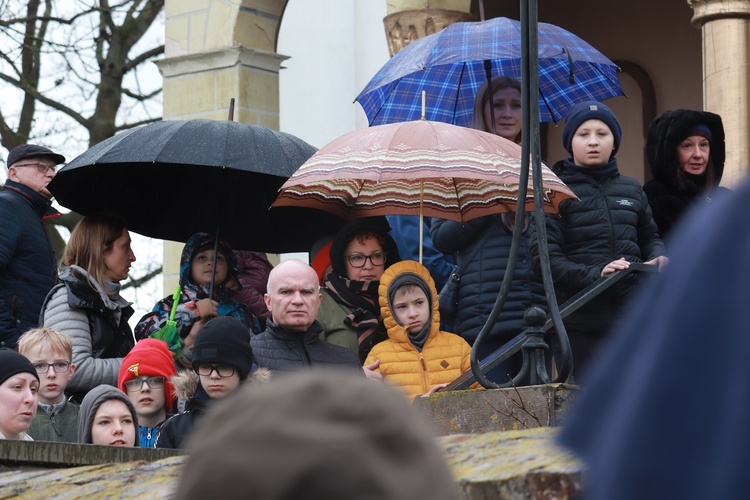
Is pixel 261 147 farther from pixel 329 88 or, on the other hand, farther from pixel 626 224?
pixel 329 88

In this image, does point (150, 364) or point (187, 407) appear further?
point (150, 364)

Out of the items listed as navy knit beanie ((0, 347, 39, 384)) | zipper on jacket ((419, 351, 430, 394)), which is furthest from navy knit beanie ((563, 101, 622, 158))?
navy knit beanie ((0, 347, 39, 384))

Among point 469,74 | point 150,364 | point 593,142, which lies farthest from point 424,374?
point 469,74

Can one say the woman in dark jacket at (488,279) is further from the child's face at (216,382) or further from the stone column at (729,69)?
the stone column at (729,69)

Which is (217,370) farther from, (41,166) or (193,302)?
(41,166)

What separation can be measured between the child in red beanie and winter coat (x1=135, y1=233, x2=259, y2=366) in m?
0.34

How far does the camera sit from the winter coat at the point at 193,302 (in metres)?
6.44

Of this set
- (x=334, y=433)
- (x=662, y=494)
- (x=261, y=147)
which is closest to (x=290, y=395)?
(x=334, y=433)

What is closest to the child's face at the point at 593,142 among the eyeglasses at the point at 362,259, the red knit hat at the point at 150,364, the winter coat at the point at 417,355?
the winter coat at the point at 417,355

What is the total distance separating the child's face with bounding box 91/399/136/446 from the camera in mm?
5418

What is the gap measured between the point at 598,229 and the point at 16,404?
232 centimetres

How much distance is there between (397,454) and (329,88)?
389 inches

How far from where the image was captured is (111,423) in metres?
5.43

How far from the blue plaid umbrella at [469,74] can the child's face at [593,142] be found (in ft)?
3.29
